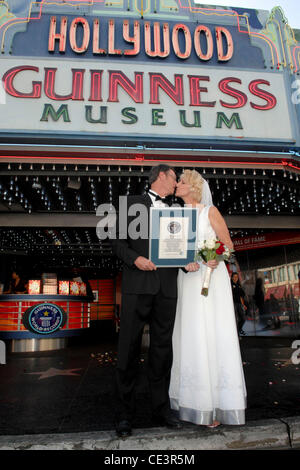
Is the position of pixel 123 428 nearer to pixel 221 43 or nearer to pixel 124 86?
pixel 124 86

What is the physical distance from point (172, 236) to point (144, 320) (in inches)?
26.2

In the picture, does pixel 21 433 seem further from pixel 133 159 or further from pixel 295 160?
pixel 295 160

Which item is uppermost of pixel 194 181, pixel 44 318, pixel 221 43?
pixel 221 43

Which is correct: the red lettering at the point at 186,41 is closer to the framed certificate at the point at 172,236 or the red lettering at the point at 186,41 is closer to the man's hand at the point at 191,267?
the framed certificate at the point at 172,236

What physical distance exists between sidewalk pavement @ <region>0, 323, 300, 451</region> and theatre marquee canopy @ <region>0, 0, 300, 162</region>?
165 inches

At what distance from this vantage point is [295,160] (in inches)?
248

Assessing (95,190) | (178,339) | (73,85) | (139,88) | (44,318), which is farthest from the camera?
(95,190)

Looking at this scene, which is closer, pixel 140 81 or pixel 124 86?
pixel 124 86

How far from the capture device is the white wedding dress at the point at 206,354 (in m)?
2.13

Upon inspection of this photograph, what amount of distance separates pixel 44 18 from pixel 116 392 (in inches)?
330

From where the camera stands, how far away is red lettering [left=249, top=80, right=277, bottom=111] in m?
6.71

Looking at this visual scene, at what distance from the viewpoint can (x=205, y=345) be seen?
88.4 inches

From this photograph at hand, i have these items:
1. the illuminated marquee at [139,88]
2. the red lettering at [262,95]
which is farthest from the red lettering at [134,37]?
the red lettering at [262,95]

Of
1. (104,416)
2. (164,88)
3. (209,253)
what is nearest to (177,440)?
(104,416)
